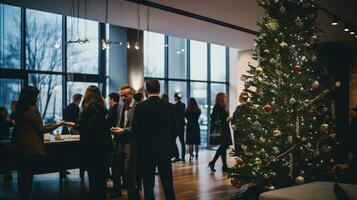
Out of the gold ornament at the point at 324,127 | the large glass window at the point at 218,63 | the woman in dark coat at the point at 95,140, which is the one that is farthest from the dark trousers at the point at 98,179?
the large glass window at the point at 218,63

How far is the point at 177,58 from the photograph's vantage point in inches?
524

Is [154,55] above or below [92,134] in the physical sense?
above

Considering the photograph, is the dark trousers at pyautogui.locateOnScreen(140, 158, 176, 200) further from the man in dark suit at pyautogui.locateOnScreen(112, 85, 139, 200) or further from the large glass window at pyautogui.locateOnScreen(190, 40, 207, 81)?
the large glass window at pyautogui.locateOnScreen(190, 40, 207, 81)

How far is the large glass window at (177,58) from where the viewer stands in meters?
13.1

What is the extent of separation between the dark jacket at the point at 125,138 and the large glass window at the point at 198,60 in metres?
8.31

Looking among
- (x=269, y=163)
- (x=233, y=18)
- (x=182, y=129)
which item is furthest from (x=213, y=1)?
(x=182, y=129)

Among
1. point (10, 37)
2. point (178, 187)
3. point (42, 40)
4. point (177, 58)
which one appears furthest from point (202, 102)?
point (178, 187)

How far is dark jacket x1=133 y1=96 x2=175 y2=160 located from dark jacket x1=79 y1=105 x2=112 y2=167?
2.24ft

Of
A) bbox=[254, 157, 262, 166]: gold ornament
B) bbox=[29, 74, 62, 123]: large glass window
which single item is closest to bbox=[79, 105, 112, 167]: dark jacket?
bbox=[254, 157, 262, 166]: gold ornament

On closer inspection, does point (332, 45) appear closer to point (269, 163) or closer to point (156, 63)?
point (156, 63)

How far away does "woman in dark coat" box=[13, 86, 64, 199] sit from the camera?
5020 mm

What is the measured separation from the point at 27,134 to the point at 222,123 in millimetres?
4288

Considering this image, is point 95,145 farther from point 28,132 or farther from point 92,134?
point 28,132

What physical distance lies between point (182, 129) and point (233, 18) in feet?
10.5
